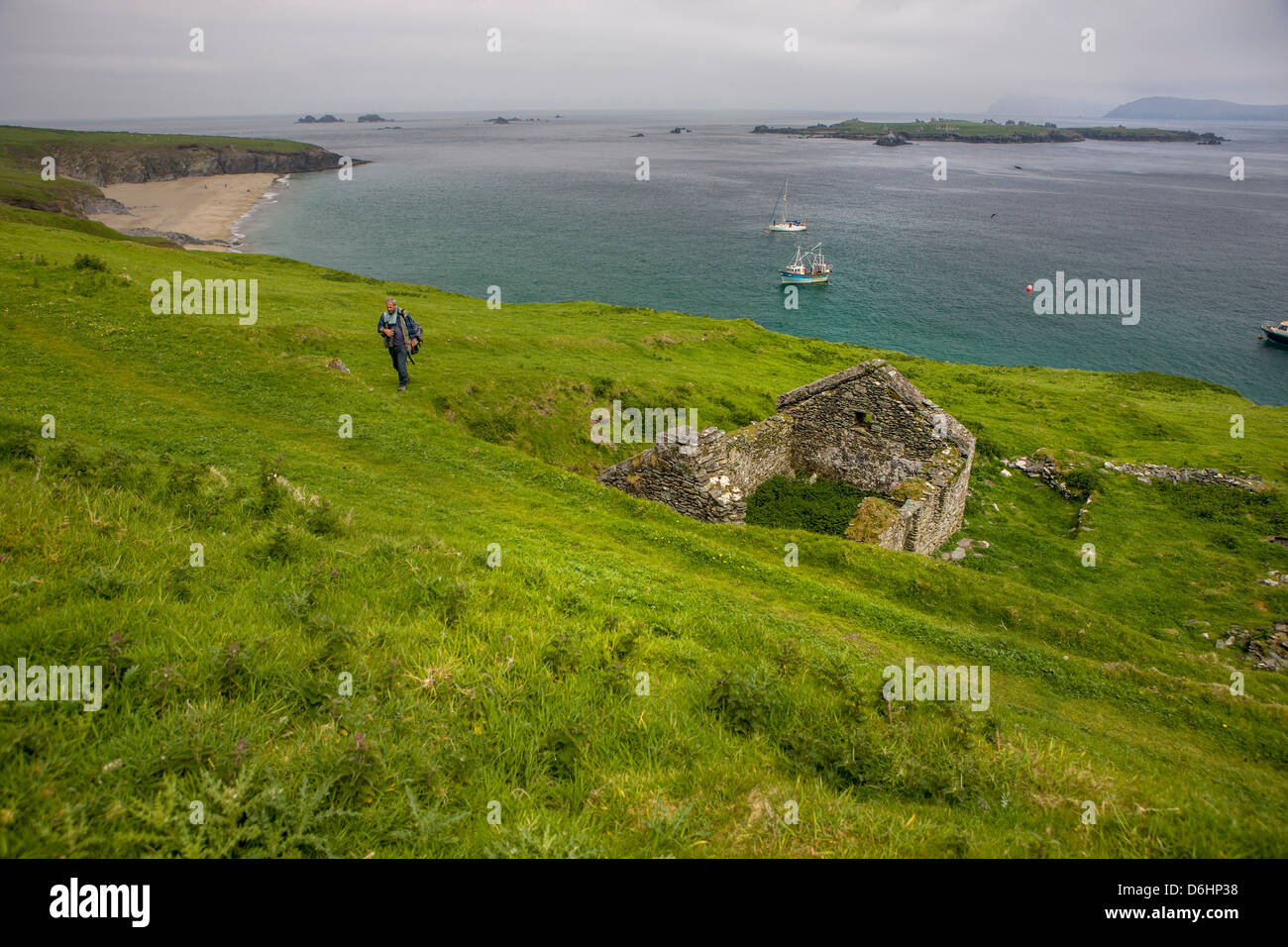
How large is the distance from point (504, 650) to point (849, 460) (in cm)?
2151

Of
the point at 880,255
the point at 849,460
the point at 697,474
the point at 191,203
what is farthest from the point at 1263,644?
the point at 191,203

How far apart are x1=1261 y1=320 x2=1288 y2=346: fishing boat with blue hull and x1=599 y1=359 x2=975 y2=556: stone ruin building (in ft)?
267

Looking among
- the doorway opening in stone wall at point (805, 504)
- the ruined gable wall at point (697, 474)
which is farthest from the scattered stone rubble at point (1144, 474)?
the ruined gable wall at point (697, 474)

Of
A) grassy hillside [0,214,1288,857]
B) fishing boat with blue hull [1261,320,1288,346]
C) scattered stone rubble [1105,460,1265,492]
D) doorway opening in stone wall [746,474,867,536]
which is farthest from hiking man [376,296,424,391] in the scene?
fishing boat with blue hull [1261,320,1288,346]

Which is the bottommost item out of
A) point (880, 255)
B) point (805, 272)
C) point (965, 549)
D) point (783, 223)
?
point (965, 549)

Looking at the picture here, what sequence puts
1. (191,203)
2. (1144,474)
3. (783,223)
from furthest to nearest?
1. (191,203)
2. (783,223)
3. (1144,474)

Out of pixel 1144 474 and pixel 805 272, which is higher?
pixel 805 272

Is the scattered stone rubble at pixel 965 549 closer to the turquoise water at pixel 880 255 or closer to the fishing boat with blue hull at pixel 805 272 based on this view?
the turquoise water at pixel 880 255

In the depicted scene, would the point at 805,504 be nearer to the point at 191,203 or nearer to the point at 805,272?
the point at 805,272

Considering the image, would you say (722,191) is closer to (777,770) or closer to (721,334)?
(721,334)

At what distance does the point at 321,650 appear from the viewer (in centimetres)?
646

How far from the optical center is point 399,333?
76.7 ft

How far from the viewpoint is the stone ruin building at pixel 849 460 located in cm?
2286
